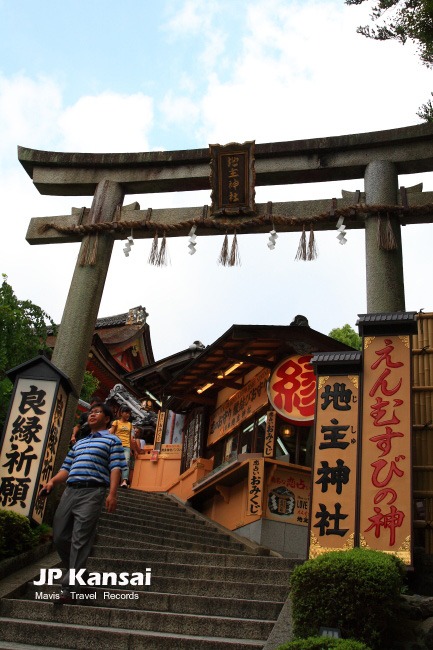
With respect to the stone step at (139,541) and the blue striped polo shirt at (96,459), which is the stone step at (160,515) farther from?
the blue striped polo shirt at (96,459)

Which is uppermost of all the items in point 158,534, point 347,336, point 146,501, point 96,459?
point 347,336

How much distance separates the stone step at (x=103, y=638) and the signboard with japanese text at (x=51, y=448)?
332 cm

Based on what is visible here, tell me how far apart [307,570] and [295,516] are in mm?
9465

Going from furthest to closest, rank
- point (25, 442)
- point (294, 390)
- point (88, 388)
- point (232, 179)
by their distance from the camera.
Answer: point (88, 388)
point (294, 390)
point (232, 179)
point (25, 442)

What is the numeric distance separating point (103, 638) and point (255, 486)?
8.99m

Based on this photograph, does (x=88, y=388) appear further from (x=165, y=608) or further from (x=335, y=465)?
(x=165, y=608)

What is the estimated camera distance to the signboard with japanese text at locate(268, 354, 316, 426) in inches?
555

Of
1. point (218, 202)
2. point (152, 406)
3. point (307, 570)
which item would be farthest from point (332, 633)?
point (152, 406)

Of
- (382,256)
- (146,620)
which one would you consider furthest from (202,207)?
(146,620)

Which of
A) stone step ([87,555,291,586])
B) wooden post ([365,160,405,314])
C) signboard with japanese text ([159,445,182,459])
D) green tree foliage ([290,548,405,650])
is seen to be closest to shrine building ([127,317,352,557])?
signboard with japanese text ([159,445,182,459])

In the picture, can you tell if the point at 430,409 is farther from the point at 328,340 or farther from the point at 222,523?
the point at 222,523

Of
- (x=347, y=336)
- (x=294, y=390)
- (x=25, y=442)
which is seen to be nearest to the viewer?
(x=25, y=442)

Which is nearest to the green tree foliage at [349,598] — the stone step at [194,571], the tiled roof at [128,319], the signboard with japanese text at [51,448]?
the stone step at [194,571]

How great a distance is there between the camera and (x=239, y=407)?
723 inches
